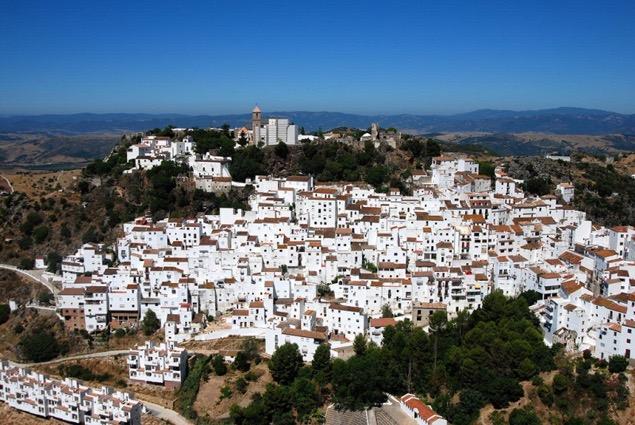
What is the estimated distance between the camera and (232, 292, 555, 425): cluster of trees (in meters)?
22.2

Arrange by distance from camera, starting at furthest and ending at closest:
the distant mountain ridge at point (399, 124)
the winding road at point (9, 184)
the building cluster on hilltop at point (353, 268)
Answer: the distant mountain ridge at point (399, 124) < the winding road at point (9, 184) < the building cluster on hilltop at point (353, 268)

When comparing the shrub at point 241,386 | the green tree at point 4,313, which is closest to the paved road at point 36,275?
the green tree at point 4,313

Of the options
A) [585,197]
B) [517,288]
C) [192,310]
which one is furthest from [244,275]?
[585,197]

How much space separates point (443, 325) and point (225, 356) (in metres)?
8.94

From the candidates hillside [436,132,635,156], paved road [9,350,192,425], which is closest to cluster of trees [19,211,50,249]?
paved road [9,350,192,425]

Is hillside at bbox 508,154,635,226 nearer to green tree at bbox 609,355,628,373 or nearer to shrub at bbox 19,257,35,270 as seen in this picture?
green tree at bbox 609,355,628,373

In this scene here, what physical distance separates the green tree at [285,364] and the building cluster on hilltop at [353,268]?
3.37ft

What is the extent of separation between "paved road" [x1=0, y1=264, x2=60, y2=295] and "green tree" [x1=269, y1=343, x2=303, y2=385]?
14822 mm

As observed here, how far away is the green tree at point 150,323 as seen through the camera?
28.4 meters

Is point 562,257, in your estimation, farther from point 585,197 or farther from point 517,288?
point 585,197

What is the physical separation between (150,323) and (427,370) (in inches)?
502

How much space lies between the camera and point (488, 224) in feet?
103

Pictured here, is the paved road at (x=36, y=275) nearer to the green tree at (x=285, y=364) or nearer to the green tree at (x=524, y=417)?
the green tree at (x=285, y=364)

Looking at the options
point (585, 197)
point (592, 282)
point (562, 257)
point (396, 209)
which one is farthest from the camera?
point (585, 197)
